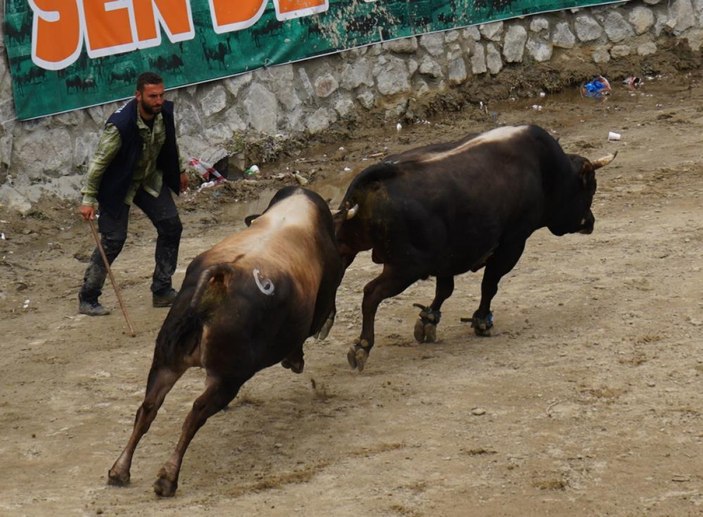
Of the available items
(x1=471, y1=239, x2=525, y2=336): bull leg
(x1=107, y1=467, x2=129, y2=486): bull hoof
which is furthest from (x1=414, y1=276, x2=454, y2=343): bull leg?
(x1=107, y1=467, x2=129, y2=486): bull hoof

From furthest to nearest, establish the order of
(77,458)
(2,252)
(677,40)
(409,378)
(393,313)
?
(677,40), (2,252), (393,313), (409,378), (77,458)

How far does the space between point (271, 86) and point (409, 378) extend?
613 cm

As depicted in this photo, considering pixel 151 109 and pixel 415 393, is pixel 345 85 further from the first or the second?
pixel 415 393

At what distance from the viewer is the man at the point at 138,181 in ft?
32.4

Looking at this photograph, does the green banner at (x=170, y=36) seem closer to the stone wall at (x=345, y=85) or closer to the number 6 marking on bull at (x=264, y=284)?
the stone wall at (x=345, y=85)

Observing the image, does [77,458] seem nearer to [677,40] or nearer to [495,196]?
[495,196]

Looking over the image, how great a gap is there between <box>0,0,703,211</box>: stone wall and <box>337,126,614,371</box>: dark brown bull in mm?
4988

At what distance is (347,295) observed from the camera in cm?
1038

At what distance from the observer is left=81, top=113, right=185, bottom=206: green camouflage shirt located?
9.88 metres

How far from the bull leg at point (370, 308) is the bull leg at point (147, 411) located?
1.89 meters

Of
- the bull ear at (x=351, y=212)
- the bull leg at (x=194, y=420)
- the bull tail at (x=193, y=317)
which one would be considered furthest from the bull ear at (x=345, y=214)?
the bull leg at (x=194, y=420)

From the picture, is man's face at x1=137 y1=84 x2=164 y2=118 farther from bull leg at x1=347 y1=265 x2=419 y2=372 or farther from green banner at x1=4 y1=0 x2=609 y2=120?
green banner at x1=4 y1=0 x2=609 y2=120

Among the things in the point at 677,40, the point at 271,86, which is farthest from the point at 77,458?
the point at 677,40

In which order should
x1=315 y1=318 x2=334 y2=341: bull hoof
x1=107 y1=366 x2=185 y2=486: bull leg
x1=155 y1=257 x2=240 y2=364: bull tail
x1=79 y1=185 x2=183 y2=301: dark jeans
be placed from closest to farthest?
x1=155 y1=257 x2=240 y2=364: bull tail → x1=107 y1=366 x2=185 y2=486: bull leg → x1=315 y1=318 x2=334 y2=341: bull hoof → x1=79 y1=185 x2=183 y2=301: dark jeans
